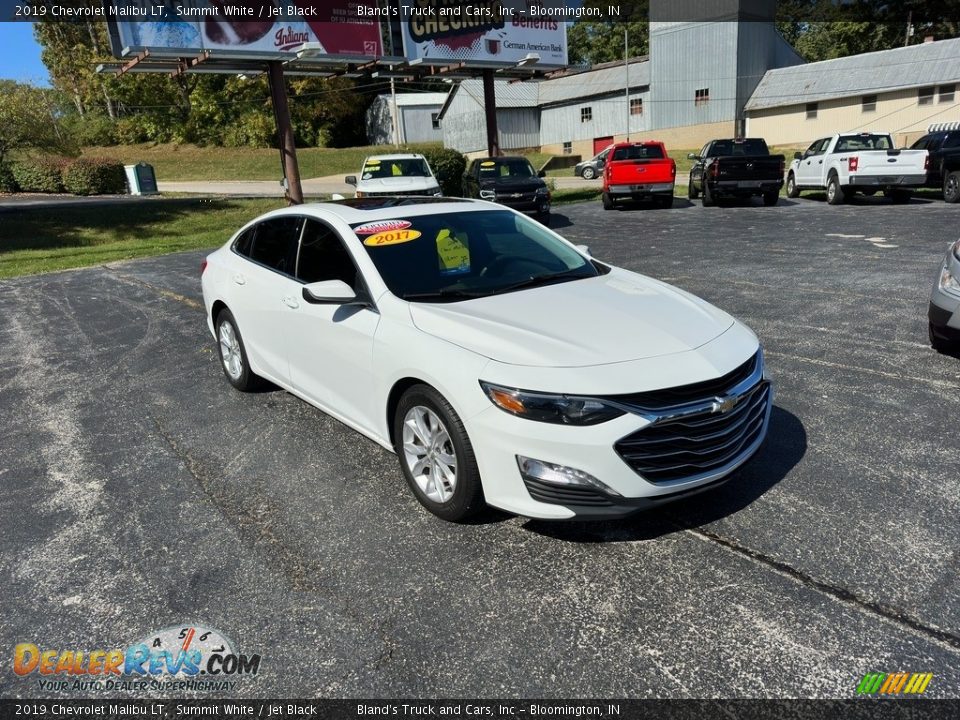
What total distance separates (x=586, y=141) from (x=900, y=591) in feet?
177

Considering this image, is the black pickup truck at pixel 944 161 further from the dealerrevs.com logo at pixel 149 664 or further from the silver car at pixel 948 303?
the dealerrevs.com logo at pixel 149 664

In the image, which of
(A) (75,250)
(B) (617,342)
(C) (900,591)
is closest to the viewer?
(C) (900,591)

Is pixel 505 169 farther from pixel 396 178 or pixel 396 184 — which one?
pixel 396 184

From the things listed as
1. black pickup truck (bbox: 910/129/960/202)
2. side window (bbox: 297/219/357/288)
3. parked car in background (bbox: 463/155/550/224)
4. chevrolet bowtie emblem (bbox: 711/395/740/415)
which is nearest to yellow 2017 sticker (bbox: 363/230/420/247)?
side window (bbox: 297/219/357/288)

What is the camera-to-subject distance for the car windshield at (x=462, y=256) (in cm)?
→ 408

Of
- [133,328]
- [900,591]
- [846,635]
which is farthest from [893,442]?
[133,328]

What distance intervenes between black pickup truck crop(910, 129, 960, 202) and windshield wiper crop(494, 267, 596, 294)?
17.0 metres

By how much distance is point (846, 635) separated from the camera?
106 inches

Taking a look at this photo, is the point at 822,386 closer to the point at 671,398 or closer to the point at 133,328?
the point at 671,398

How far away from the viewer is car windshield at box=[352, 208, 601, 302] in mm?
4078

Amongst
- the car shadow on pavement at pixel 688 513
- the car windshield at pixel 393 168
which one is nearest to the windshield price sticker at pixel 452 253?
the car shadow on pavement at pixel 688 513

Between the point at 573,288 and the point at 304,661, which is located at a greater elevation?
the point at 573,288

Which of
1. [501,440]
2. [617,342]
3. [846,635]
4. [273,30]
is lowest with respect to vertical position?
[846,635]

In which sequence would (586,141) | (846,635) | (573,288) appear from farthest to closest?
(586,141)
(573,288)
(846,635)
